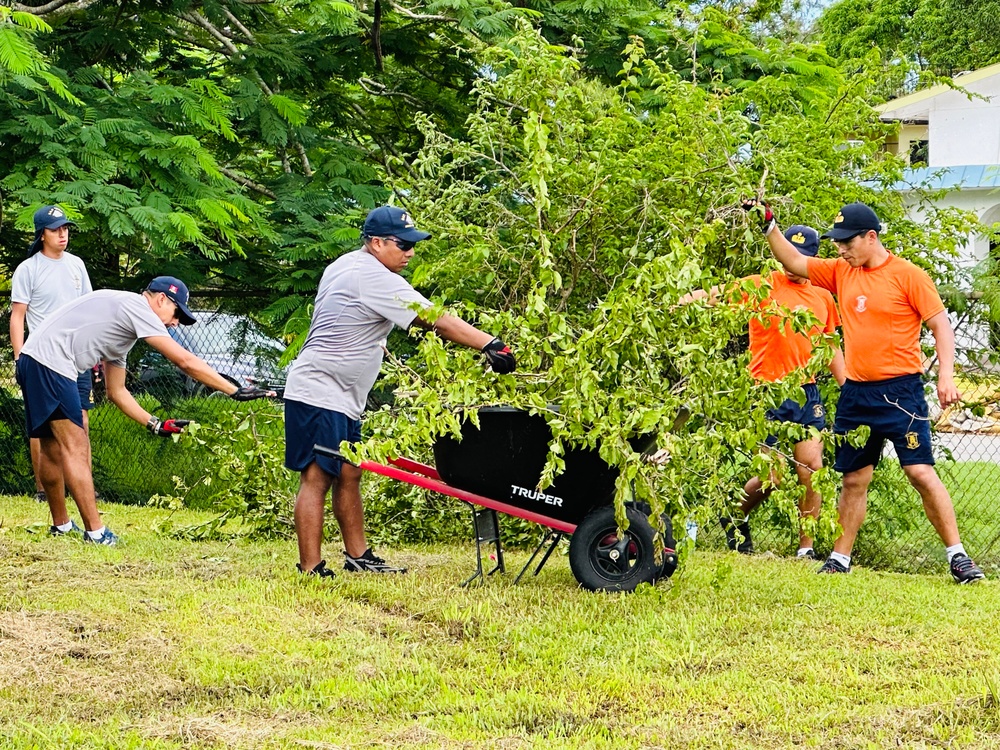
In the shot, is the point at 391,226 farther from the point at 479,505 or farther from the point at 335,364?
the point at 479,505

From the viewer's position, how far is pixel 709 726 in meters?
3.64

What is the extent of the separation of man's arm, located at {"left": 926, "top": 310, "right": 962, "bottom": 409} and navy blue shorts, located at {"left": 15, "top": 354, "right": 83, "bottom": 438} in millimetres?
4560

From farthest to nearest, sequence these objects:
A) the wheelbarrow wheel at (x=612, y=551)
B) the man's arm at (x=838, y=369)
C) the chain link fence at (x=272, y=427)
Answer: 1. the chain link fence at (x=272, y=427)
2. the man's arm at (x=838, y=369)
3. the wheelbarrow wheel at (x=612, y=551)

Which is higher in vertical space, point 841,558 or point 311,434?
point 311,434

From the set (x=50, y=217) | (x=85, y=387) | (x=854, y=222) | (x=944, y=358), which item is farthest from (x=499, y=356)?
(x=85, y=387)

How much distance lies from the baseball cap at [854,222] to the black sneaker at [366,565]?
2735 millimetres

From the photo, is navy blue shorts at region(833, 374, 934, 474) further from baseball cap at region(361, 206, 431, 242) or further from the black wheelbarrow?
baseball cap at region(361, 206, 431, 242)

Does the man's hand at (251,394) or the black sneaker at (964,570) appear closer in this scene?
the man's hand at (251,394)

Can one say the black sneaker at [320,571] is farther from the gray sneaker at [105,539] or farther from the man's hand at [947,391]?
the man's hand at [947,391]

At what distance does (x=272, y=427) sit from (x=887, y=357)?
420 cm

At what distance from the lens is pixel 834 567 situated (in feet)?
20.6

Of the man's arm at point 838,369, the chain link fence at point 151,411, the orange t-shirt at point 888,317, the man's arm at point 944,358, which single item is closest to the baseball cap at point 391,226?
the orange t-shirt at point 888,317

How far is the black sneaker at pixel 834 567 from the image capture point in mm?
6254

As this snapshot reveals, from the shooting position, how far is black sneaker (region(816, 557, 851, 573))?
6.25m
